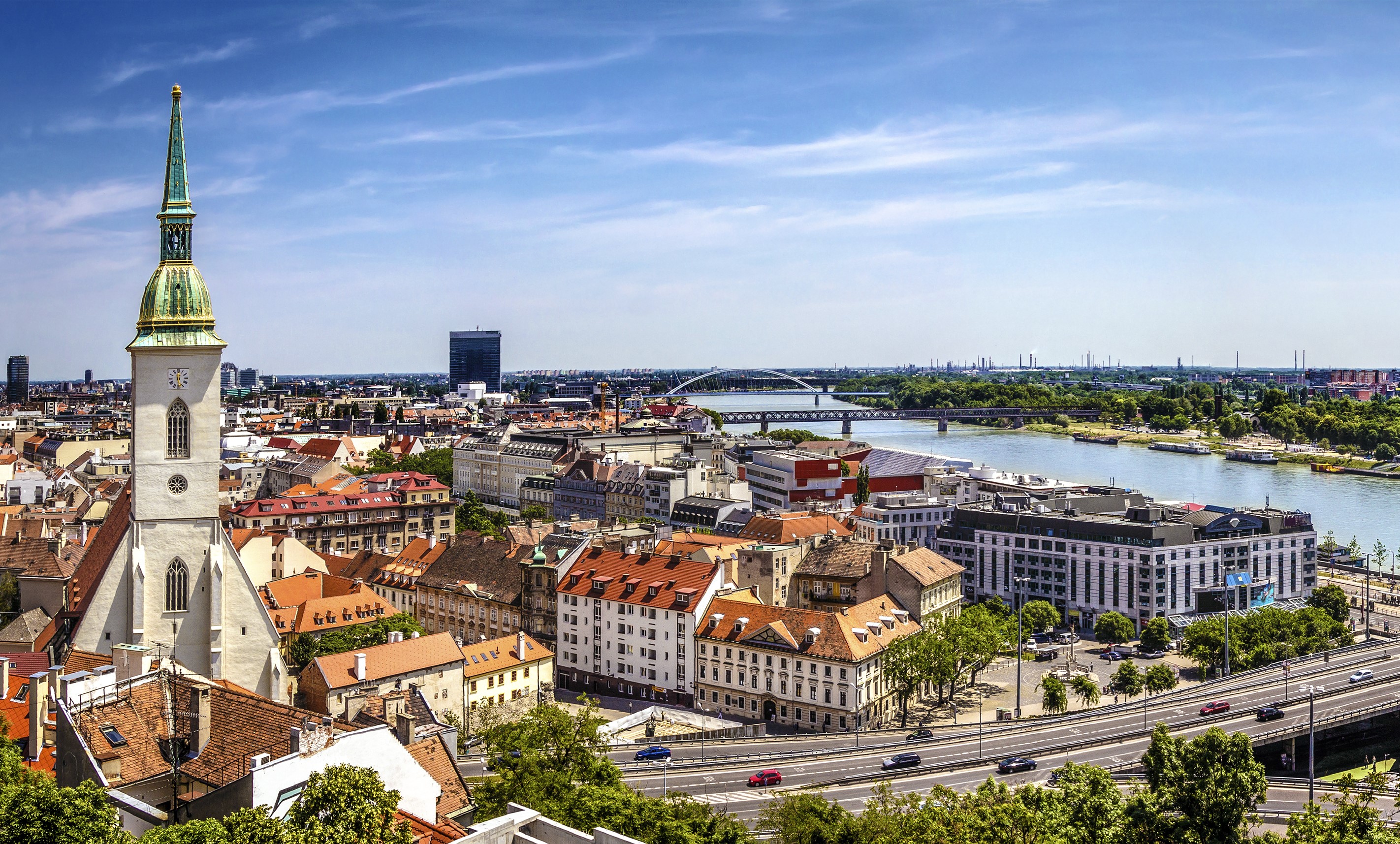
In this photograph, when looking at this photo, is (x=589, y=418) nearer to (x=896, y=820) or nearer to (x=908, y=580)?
(x=908, y=580)

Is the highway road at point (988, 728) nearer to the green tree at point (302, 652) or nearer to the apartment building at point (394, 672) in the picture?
the apartment building at point (394, 672)

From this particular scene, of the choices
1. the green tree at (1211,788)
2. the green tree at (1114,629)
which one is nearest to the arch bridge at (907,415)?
the green tree at (1114,629)

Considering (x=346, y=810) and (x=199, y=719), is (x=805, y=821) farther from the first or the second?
(x=346, y=810)

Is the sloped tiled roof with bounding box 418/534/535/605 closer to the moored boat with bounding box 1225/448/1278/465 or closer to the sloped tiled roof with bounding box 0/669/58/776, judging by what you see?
the sloped tiled roof with bounding box 0/669/58/776

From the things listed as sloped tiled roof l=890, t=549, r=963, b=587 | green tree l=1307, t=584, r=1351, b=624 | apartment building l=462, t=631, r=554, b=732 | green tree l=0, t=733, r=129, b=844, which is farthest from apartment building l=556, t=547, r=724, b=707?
green tree l=0, t=733, r=129, b=844

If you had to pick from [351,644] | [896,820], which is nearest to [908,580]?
[351,644]

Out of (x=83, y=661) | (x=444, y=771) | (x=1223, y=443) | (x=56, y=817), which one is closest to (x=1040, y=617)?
(x=444, y=771)
